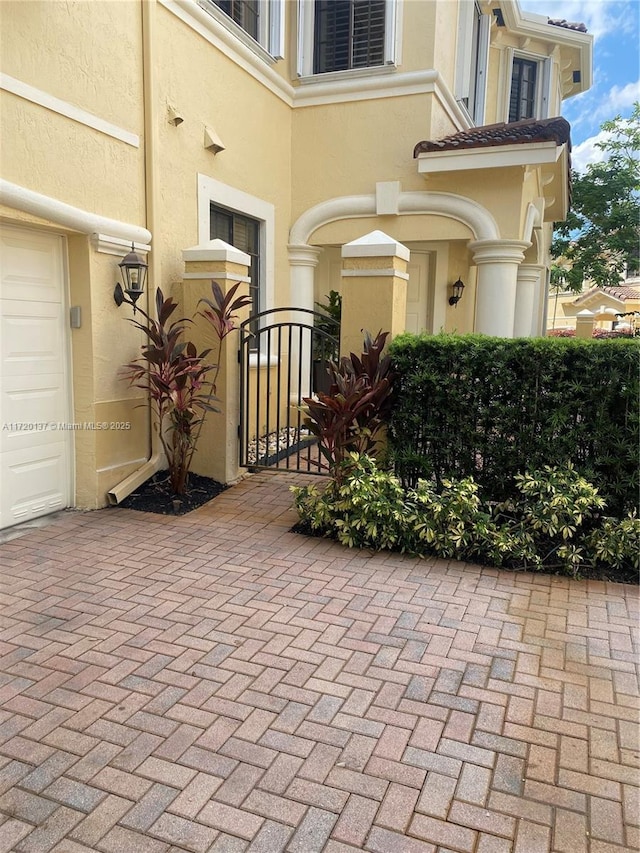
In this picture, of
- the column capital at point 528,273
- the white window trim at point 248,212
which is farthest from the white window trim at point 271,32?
the column capital at point 528,273

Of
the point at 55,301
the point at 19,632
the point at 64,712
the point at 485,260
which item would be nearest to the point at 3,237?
the point at 55,301

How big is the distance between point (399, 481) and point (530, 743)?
2.61 meters

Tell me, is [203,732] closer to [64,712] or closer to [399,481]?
[64,712]

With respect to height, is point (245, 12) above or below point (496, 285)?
above

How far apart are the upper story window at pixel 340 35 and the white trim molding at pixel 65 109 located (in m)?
3.87

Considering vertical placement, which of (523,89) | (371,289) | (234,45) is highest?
(523,89)

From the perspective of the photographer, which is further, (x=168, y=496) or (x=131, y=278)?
(x=168, y=496)

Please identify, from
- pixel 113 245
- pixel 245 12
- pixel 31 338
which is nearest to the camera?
pixel 31 338

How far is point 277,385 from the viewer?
22.2 feet

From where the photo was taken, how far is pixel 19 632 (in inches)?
134

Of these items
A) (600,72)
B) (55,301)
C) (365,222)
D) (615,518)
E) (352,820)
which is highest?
(600,72)

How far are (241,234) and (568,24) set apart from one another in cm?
1066

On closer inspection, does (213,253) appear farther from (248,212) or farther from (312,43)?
(312,43)

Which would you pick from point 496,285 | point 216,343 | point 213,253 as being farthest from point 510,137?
point 216,343
